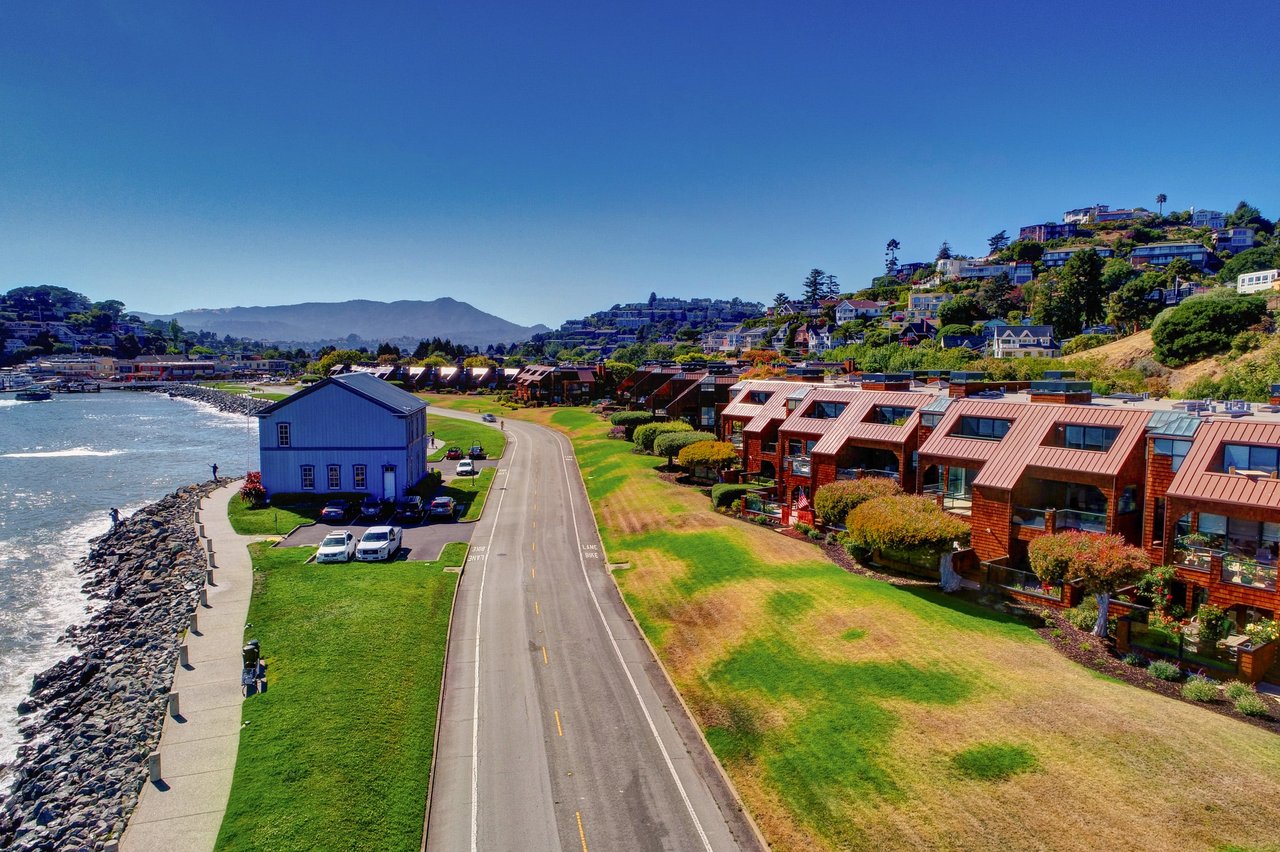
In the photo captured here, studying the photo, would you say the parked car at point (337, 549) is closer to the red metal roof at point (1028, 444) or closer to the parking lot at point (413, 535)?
the parking lot at point (413, 535)

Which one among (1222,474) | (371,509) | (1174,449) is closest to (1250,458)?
(1222,474)

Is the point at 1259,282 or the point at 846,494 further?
the point at 1259,282

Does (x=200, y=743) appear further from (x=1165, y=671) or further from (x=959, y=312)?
(x=959, y=312)

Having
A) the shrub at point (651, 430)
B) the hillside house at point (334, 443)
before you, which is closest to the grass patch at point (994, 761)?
the hillside house at point (334, 443)

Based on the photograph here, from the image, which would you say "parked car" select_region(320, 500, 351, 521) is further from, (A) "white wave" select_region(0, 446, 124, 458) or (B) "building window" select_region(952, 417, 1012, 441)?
(A) "white wave" select_region(0, 446, 124, 458)

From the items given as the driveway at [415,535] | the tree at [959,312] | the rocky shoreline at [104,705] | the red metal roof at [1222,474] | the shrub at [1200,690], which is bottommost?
the rocky shoreline at [104,705]
